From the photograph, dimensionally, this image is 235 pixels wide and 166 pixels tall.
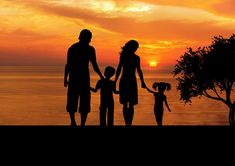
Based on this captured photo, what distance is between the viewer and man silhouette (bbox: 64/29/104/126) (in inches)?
445

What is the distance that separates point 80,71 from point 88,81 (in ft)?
1.16

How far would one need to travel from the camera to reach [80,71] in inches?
449

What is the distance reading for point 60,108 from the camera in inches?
7210

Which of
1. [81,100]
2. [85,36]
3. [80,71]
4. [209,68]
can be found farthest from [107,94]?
[209,68]

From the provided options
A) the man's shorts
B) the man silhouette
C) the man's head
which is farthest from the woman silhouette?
the man's head

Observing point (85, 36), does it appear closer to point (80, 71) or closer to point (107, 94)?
point (80, 71)

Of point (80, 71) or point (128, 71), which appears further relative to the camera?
point (128, 71)

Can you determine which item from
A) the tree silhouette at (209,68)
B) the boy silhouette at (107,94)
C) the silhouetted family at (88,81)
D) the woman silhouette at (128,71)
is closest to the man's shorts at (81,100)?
the silhouetted family at (88,81)

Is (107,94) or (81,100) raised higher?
(107,94)

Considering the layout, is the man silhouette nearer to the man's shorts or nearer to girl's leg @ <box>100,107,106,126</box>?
the man's shorts

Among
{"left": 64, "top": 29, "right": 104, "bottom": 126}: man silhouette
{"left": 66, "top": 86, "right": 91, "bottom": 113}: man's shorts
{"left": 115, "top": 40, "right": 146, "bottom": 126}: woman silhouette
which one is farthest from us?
{"left": 115, "top": 40, "right": 146, "bottom": 126}: woman silhouette
